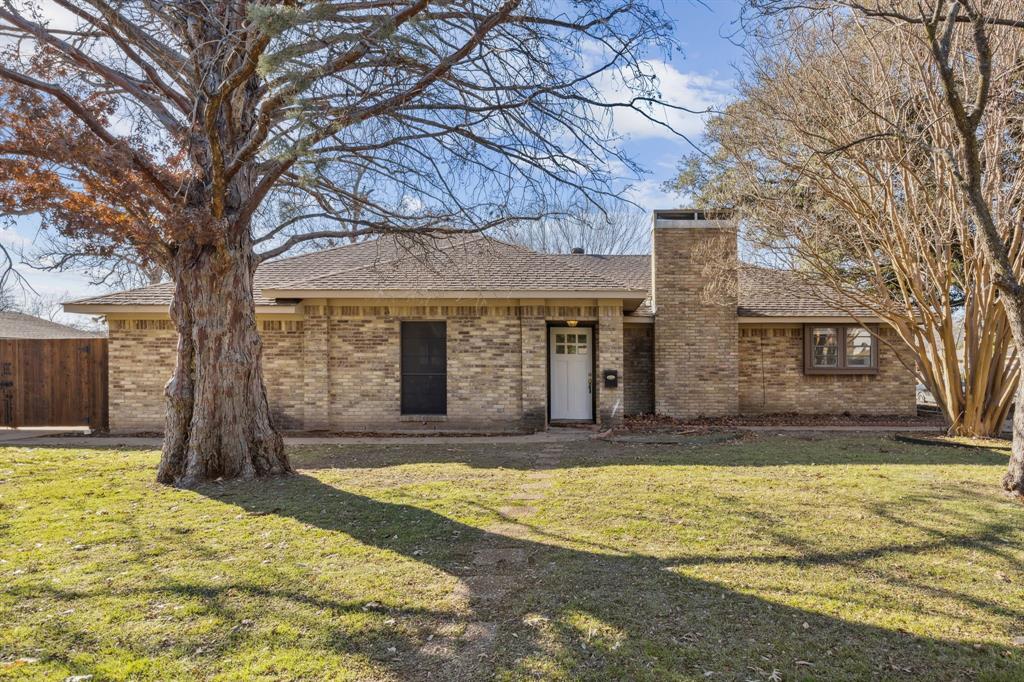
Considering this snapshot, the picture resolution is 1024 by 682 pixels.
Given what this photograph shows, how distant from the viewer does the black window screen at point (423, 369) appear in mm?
12758

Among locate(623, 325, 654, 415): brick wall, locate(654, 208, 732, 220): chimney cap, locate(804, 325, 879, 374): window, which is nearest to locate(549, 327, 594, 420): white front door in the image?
locate(623, 325, 654, 415): brick wall

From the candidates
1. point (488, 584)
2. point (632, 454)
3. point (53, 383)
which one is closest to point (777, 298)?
point (632, 454)

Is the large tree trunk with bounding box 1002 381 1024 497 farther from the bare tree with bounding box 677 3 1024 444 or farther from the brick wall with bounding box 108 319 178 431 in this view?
the brick wall with bounding box 108 319 178 431

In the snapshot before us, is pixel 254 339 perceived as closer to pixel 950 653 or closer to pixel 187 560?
pixel 187 560

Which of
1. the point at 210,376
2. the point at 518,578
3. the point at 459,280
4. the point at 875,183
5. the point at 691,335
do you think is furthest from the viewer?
the point at 691,335

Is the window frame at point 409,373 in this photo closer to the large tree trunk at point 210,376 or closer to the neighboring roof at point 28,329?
the large tree trunk at point 210,376

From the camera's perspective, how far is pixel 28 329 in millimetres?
24250

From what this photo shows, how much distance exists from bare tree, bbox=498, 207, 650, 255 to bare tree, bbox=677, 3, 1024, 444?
97.7 inches

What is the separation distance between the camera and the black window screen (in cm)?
1276

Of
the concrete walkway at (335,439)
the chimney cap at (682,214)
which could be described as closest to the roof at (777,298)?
the chimney cap at (682,214)

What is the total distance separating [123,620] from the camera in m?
3.55

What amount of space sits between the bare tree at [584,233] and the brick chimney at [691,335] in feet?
5.59

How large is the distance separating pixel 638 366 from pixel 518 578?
1151 centimetres

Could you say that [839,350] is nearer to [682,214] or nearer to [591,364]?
[682,214]
